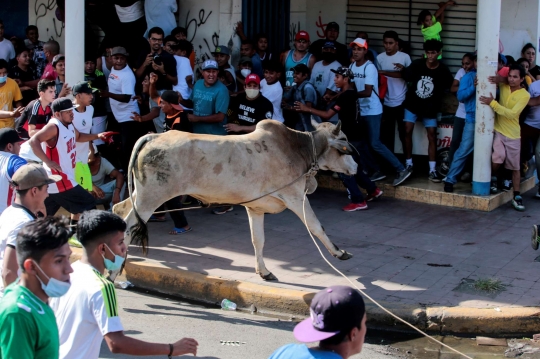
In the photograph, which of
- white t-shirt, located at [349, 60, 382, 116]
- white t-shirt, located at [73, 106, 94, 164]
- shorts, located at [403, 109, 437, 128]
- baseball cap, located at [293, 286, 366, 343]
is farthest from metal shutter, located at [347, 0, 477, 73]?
baseball cap, located at [293, 286, 366, 343]

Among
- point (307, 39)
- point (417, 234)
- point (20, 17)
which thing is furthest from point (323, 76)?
point (20, 17)

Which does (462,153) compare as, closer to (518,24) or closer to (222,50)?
(518,24)

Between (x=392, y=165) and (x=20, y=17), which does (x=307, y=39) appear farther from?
(x=20, y=17)

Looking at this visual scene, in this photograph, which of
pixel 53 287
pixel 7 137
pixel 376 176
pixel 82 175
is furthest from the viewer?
pixel 376 176

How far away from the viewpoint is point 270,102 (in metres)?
11.0

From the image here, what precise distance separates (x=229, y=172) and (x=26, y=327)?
4.72 m

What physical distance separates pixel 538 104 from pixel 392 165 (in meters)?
2.25

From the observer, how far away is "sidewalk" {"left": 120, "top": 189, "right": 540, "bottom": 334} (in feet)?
27.0

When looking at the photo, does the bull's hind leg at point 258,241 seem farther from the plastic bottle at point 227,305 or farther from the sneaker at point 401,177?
the sneaker at point 401,177

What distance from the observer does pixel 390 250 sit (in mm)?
9578

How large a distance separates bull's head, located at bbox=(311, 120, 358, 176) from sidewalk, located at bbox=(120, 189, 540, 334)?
112cm

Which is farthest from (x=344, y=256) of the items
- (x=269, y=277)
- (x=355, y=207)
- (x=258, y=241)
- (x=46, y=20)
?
(x=46, y=20)

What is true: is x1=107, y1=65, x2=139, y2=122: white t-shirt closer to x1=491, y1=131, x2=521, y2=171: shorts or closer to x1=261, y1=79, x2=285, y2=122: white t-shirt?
x1=261, y1=79, x2=285, y2=122: white t-shirt

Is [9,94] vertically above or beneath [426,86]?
beneath
